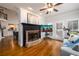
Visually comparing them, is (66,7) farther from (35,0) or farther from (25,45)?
(25,45)

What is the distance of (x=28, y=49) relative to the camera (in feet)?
6.77

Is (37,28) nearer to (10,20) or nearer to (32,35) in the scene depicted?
(32,35)

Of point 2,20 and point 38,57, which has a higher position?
point 2,20

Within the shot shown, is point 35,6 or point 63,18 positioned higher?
point 35,6

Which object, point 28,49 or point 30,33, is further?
point 30,33

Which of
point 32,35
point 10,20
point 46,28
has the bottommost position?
point 32,35

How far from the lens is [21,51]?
81.3 inches

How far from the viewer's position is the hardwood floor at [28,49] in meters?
2.05

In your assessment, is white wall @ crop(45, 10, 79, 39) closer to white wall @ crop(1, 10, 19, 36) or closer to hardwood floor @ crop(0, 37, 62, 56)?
hardwood floor @ crop(0, 37, 62, 56)

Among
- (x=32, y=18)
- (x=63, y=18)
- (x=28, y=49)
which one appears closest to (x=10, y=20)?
(x=32, y=18)

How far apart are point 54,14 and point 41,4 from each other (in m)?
0.36

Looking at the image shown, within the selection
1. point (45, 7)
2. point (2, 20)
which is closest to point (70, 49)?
point (45, 7)

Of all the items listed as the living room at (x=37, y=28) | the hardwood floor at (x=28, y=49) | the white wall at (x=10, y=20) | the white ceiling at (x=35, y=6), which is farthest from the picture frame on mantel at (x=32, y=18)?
the hardwood floor at (x=28, y=49)

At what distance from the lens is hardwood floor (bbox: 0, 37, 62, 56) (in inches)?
80.7
